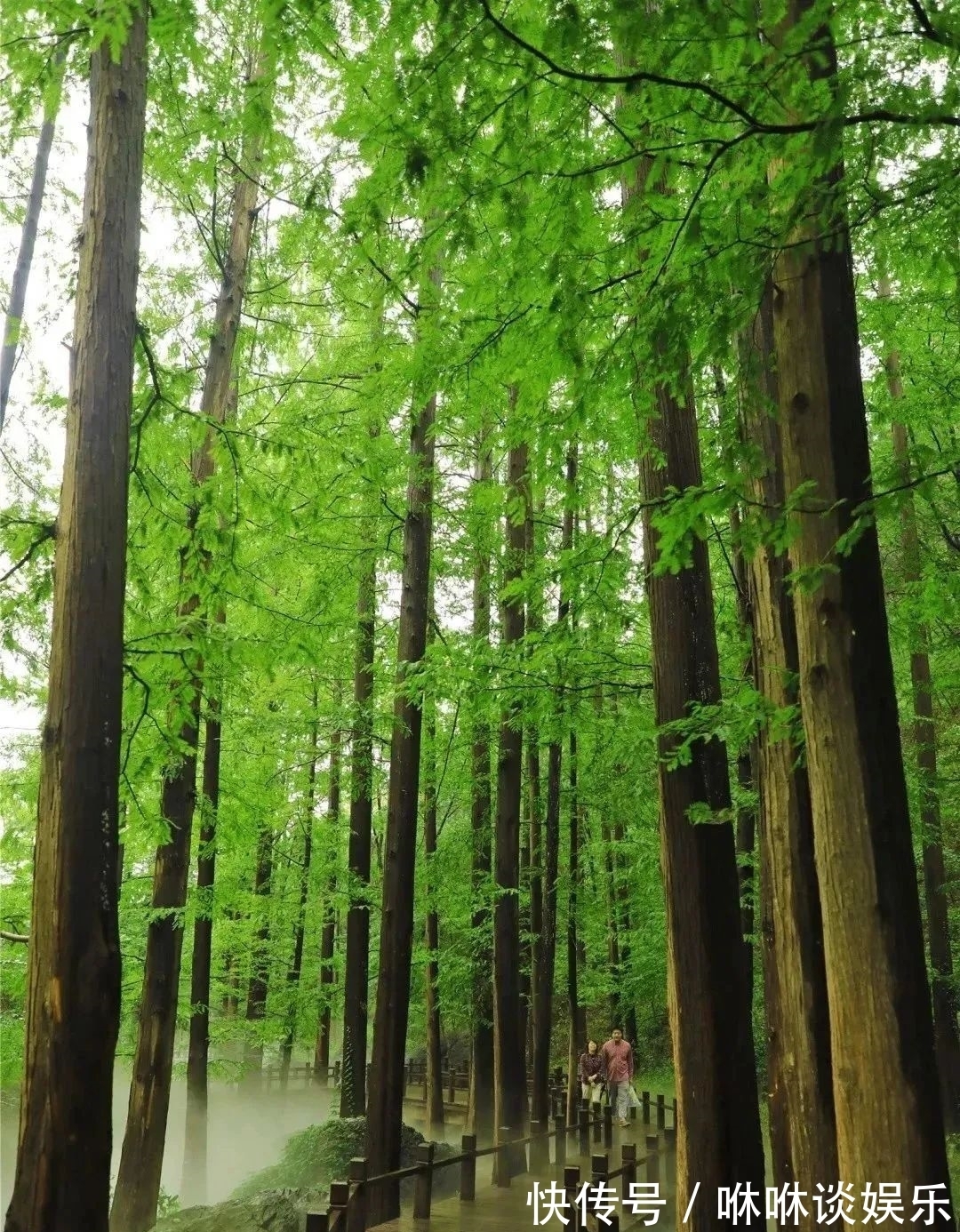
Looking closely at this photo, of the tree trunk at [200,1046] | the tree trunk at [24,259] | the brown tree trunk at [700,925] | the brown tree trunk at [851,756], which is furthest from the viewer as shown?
the tree trunk at [200,1046]

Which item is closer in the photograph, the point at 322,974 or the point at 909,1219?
the point at 909,1219

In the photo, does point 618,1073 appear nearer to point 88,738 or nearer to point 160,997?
point 160,997

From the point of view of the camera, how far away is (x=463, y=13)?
2979mm

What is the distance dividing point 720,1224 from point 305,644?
5.03 meters

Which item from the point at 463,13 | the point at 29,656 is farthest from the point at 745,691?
the point at 29,656

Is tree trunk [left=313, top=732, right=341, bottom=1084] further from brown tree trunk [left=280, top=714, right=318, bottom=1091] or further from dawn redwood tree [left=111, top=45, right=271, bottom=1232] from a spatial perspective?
dawn redwood tree [left=111, top=45, right=271, bottom=1232]

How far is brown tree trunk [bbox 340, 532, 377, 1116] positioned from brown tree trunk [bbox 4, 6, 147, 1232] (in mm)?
8335

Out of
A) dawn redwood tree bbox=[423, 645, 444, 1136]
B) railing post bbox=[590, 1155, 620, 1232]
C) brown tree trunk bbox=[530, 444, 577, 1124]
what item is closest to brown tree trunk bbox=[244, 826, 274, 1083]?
dawn redwood tree bbox=[423, 645, 444, 1136]

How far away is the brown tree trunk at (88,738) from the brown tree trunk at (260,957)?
10.5m

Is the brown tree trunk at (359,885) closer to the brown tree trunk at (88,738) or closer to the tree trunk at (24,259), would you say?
the tree trunk at (24,259)

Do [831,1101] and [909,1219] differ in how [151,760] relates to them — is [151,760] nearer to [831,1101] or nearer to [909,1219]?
A: [831,1101]

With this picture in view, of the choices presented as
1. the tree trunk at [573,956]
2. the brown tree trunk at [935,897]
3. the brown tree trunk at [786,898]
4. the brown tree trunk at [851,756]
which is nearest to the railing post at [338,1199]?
the brown tree trunk at [786,898]

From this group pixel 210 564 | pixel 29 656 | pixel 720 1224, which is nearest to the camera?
pixel 720 1224

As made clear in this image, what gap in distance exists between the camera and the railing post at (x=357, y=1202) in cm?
752
